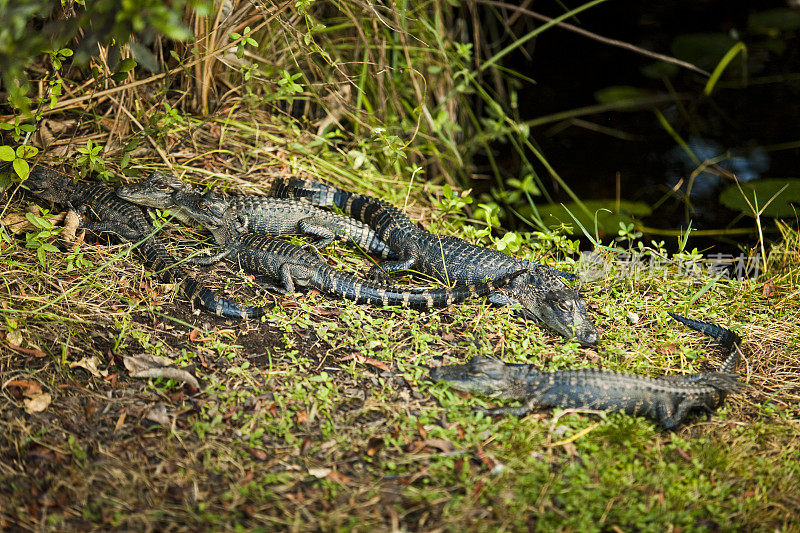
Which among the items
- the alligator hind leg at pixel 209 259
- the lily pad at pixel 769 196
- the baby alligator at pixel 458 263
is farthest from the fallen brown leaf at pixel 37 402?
the lily pad at pixel 769 196

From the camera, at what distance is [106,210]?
428 centimetres

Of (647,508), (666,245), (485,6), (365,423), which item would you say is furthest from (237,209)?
(485,6)

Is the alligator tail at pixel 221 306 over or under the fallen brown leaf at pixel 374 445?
over

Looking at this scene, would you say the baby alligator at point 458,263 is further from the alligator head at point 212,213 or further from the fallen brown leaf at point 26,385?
the fallen brown leaf at point 26,385

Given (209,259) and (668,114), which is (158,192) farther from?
(668,114)

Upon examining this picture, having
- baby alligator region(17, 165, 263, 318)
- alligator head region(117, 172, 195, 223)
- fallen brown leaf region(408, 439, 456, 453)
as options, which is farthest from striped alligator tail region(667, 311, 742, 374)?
alligator head region(117, 172, 195, 223)

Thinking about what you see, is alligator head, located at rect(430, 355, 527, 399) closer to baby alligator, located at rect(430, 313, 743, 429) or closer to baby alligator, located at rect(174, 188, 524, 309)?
baby alligator, located at rect(430, 313, 743, 429)

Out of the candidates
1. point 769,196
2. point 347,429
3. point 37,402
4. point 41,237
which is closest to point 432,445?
point 347,429

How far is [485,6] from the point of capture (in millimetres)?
7113

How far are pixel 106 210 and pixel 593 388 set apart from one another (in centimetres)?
327

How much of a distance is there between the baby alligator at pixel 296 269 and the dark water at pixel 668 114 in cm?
247

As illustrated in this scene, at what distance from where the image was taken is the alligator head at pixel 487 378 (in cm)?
320

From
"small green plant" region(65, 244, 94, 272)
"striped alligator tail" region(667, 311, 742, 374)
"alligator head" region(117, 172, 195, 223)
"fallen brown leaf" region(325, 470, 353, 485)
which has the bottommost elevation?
"fallen brown leaf" region(325, 470, 353, 485)

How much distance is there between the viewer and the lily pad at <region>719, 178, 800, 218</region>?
5410 mm
